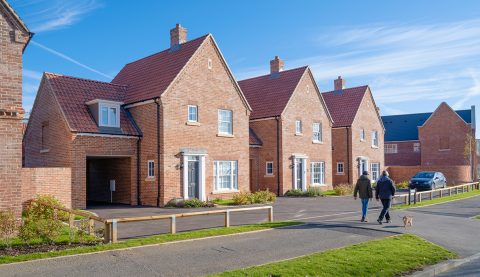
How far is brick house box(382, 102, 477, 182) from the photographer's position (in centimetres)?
5297

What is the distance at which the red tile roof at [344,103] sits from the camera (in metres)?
38.1

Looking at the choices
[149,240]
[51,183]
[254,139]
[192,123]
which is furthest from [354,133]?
[149,240]

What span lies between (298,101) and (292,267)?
23.7 metres

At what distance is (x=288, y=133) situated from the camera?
30.8m

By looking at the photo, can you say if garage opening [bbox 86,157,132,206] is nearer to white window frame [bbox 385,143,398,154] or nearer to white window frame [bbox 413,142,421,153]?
white window frame [bbox 413,142,421,153]

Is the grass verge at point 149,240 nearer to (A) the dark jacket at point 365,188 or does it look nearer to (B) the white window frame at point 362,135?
Result: (A) the dark jacket at point 365,188

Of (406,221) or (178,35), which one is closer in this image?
(406,221)

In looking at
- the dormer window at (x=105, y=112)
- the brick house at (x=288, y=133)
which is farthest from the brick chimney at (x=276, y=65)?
the dormer window at (x=105, y=112)

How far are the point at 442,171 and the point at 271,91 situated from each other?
68.3 feet

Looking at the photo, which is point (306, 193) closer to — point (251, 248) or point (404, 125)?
point (251, 248)

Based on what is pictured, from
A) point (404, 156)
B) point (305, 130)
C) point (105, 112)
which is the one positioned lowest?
point (404, 156)

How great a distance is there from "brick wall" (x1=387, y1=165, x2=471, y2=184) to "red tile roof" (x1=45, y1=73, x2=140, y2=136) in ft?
96.7

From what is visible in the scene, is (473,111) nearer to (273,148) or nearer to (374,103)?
(374,103)

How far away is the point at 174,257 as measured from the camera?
10086 mm
